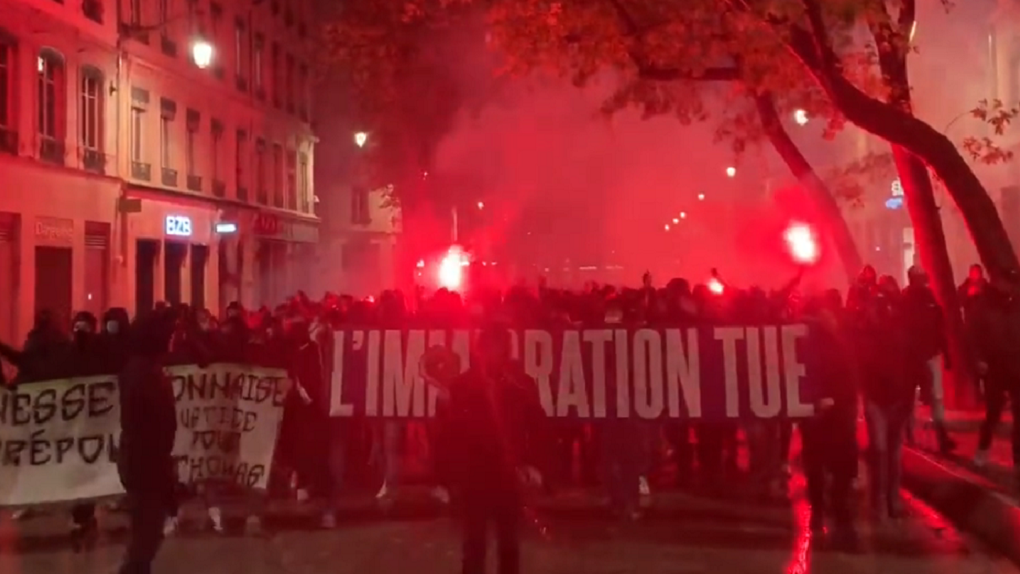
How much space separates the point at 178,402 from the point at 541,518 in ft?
10.0

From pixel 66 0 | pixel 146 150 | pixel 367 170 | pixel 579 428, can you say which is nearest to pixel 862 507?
pixel 579 428

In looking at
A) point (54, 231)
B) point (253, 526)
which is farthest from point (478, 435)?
point (54, 231)

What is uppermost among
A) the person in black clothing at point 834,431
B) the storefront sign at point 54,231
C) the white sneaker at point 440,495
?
the storefront sign at point 54,231

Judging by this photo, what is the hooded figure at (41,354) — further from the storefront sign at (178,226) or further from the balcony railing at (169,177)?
the balcony railing at (169,177)

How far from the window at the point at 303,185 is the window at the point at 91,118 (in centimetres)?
1678

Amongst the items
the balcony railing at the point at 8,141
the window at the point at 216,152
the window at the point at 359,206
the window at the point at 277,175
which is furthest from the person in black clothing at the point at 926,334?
the window at the point at 359,206

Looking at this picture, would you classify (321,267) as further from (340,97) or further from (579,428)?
(579,428)

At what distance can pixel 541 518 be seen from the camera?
984cm

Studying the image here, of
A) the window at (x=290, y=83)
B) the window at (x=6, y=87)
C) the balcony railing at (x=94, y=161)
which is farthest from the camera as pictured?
the window at (x=290, y=83)

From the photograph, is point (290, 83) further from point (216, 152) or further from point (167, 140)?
point (167, 140)

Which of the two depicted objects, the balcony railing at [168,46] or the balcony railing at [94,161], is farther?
the balcony railing at [168,46]

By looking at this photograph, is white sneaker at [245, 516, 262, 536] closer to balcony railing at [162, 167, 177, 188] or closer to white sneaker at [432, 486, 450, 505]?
white sneaker at [432, 486, 450, 505]

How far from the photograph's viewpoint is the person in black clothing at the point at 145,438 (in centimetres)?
641

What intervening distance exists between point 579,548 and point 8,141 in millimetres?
16887
